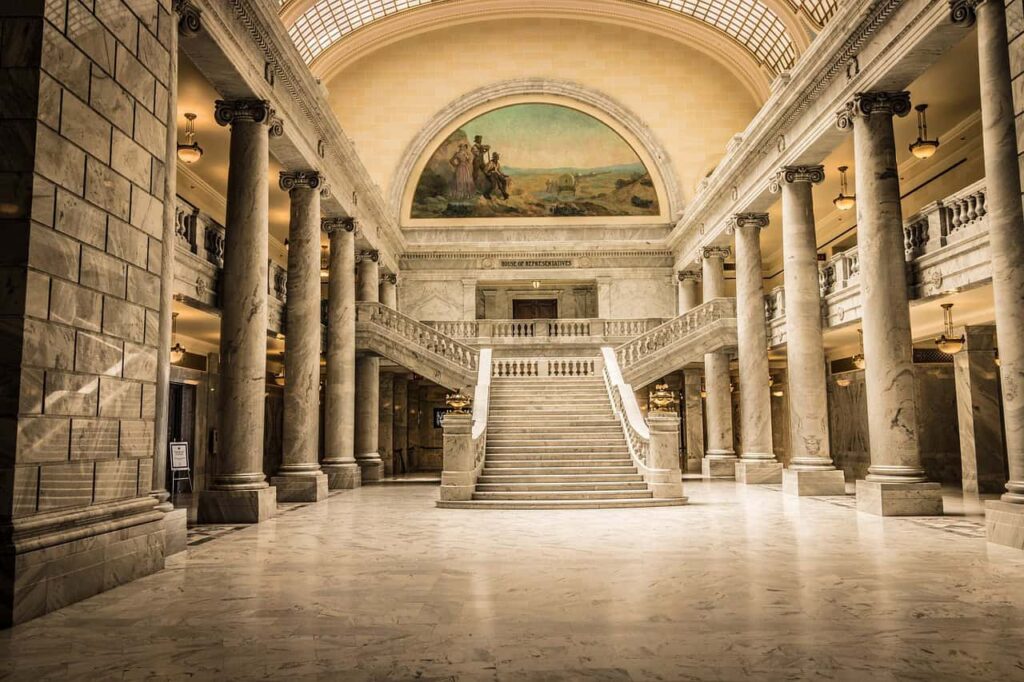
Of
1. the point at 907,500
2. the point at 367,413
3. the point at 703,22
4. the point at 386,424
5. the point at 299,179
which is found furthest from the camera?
the point at 703,22

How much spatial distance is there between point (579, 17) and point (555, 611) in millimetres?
28080

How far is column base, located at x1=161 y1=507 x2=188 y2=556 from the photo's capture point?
9117 mm

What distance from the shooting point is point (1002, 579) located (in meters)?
7.19

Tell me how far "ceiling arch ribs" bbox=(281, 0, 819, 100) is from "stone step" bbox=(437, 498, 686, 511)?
1936 centimetres

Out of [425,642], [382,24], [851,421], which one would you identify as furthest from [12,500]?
[382,24]

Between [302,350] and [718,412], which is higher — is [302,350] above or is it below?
above

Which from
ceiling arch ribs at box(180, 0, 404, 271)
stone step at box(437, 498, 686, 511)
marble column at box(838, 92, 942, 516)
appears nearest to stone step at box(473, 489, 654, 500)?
stone step at box(437, 498, 686, 511)

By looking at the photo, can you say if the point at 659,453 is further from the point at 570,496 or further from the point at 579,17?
the point at 579,17

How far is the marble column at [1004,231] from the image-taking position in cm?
950

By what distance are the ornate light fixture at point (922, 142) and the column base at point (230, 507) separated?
43.9 ft

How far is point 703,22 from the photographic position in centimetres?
2908

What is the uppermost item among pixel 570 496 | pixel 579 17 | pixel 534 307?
pixel 579 17

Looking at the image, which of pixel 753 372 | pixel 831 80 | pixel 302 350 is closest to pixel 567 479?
pixel 302 350

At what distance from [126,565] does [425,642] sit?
12.4 feet
